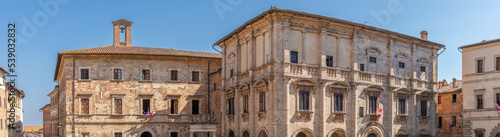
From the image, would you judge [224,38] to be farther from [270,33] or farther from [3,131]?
[3,131]

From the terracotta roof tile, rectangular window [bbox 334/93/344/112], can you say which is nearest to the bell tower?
the terracotta roof tile

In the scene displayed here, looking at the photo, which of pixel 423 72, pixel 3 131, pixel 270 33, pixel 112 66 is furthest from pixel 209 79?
pixel 3 131

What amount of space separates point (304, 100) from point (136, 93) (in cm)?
1550

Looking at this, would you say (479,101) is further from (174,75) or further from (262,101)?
(174,75)

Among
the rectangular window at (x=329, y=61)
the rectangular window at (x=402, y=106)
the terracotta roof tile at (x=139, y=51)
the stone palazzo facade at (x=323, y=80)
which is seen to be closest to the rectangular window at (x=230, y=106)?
the stone palazzo facade at (x=323, y=80)

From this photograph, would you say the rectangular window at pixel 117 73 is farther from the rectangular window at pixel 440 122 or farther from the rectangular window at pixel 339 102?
the rectangular window at pixel 440 122

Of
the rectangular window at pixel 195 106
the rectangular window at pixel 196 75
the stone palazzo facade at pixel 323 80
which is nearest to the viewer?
the stone palazzo facade at pixel 323 80

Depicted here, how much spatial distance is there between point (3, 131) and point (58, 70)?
7710 mm

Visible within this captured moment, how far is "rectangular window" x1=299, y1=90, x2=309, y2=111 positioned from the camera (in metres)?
25.5

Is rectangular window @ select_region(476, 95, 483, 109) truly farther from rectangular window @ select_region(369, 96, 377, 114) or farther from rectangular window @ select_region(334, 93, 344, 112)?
rectangular window @ select_region(334, 93, 344, 112)

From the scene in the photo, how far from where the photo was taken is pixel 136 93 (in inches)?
1358

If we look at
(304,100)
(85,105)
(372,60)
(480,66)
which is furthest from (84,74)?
(480,66)

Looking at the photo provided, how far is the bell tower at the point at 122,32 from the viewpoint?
39031 millimetres

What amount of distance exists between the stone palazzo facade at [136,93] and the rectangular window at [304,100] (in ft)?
33.0
